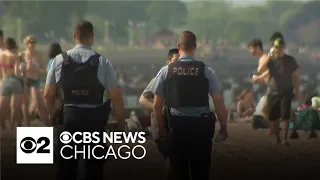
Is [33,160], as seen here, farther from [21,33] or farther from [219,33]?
[219,33]

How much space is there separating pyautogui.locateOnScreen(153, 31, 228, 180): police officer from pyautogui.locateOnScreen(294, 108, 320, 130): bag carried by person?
5.98 meters

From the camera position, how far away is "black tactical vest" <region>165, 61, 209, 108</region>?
6148mm

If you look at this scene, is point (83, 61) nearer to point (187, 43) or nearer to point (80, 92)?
point (80, 92)

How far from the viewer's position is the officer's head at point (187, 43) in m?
6.23

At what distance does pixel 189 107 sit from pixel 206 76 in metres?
0.29

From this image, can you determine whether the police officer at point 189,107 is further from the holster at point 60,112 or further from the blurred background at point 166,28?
the blurred background at point 166,28

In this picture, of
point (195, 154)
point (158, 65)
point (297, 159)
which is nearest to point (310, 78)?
point (158, 65)

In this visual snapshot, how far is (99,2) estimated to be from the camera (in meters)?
23.3

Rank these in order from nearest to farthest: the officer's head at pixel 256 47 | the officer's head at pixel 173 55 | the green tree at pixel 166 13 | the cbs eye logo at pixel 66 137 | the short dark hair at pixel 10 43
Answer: the cbs eye logo at pixel 66 137, the officer's head at pixel 173 55, the officer's head at pixel 256 47, the short dark hair at pixel 10 43, the green tree at pixel 166 13

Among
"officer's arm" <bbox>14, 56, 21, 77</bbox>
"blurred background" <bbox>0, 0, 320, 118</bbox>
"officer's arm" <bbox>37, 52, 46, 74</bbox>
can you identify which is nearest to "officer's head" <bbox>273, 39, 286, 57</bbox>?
"officer's arm" <bbox>37, 52, 46, 74</bbox>

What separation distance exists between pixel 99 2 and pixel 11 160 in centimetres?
1448

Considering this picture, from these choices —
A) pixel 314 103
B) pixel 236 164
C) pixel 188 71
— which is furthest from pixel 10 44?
pixel 188 71

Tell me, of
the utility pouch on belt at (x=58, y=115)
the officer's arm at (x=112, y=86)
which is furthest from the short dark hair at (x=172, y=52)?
the utility pouch on belt at (x=58, y=115)

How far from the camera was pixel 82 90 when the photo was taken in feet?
20.3
